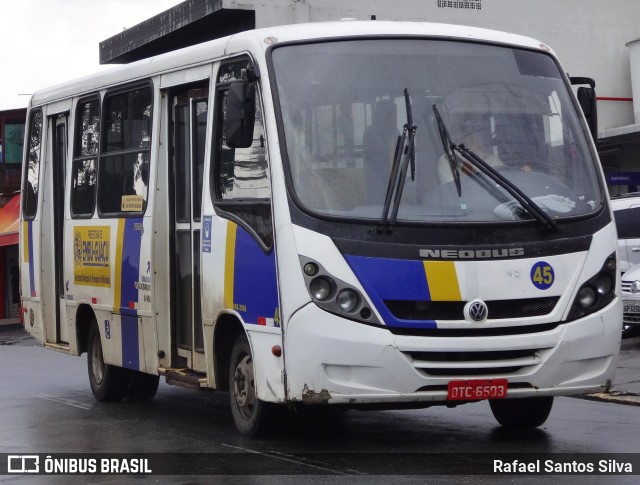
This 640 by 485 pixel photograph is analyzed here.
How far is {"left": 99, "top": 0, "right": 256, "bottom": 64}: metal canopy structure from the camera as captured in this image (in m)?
32.0

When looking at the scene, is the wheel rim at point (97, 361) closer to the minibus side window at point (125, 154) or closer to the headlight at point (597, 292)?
the minibus side window at point (125, 154)

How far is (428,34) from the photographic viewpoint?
10258mm

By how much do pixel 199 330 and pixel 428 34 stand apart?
3027 millimetres

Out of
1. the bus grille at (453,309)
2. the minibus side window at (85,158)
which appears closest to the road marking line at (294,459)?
the bus grille at (453,309)

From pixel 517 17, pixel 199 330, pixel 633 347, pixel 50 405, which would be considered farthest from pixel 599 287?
pixel 517 17

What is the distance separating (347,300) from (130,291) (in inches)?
156

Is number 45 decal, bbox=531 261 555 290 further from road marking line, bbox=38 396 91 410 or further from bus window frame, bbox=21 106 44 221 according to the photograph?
bus window frame, bbox=21 106 44 221

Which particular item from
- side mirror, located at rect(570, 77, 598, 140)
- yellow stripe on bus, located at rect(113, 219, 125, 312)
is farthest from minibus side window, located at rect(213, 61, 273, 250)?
side mirror, located at rect(570, 77, 598, 140)

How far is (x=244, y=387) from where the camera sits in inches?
407

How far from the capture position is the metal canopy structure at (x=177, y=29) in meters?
32.0

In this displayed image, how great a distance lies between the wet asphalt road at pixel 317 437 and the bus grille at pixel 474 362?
0.58 m

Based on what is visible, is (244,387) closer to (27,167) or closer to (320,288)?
(320,288)

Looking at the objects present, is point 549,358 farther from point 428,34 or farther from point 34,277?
point 34,277

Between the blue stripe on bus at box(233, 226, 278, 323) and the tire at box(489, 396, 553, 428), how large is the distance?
217cm
